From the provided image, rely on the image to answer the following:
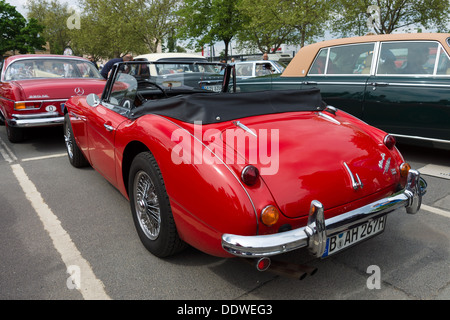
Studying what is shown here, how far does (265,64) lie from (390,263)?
408 inches

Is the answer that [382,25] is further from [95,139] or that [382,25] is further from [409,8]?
[95,139]

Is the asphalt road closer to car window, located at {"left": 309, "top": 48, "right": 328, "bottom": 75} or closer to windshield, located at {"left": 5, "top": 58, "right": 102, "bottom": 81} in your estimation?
car window, located at {"left": 309, "top": 48, "right": 328, "bottom": 75}

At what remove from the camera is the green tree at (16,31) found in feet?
164

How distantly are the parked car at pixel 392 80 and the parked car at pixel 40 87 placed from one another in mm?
3946

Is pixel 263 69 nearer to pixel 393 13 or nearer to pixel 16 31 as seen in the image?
pixel 393 13

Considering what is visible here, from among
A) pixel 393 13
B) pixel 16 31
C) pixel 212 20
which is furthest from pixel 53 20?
pixel 393 13

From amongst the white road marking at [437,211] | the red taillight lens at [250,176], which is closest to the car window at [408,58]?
the white road marking at [437,211]

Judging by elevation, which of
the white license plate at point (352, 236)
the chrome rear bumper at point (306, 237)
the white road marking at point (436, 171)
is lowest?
the white road marking at point (436, 171)

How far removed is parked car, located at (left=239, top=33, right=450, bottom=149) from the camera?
4406 millimetres

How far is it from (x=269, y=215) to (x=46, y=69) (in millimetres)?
6047

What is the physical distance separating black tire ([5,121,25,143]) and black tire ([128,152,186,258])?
182 inches

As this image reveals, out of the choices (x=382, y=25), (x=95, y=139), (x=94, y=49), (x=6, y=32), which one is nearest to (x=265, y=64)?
(x=95, y=139)

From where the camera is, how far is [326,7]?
20.2 meters

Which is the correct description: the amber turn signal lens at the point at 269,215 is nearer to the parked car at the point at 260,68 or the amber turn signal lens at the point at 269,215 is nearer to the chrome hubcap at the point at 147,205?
the chrome hubcap at the point at 147,205
